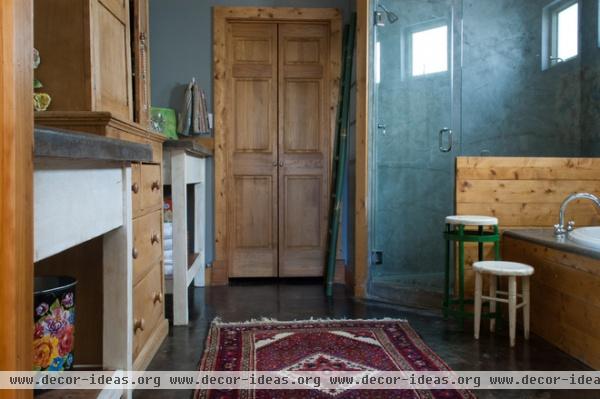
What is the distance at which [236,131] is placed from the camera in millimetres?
3951

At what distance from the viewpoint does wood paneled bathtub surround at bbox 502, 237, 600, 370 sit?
209 cm

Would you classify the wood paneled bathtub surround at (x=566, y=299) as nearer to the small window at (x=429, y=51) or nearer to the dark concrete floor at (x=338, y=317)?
the dark concrete floor at (x=338, y=317)

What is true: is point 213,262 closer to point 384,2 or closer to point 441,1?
point 384,2

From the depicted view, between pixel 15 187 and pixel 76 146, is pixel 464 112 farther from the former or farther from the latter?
pixel 15 187

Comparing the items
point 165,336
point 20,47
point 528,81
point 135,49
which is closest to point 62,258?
point 165,336

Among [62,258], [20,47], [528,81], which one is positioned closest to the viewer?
[20,47]

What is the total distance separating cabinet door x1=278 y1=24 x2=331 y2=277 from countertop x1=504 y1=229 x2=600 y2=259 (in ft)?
5.17

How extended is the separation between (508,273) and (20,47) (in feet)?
7.32

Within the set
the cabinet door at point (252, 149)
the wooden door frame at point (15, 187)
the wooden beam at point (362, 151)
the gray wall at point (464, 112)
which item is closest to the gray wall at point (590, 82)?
the gray wall at point (464, 112)

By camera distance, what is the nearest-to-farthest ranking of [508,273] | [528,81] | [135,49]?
[508,273] → [135,49] → [528,81]

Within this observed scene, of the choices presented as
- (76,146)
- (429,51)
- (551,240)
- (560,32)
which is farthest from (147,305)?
(560,32)

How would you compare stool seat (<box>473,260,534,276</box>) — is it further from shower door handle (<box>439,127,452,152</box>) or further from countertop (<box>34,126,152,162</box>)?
countertop (<box>34,126,152,162</box>)

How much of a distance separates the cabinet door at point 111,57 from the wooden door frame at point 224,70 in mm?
1228

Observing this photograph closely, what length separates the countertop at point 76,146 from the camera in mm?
728
